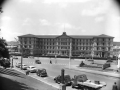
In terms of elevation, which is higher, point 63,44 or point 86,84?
point 63,44

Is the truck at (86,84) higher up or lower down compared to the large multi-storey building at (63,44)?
lower down

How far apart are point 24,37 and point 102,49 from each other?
45.6m

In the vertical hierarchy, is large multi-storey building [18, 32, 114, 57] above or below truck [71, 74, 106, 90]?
above

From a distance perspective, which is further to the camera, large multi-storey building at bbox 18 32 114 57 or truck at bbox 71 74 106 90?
large multi-storey building at bbox 18 32 114 57

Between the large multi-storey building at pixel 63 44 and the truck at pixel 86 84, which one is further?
the large multi-storey building at pixel 63 44

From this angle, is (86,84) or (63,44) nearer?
(86,84)

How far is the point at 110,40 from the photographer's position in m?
69.5

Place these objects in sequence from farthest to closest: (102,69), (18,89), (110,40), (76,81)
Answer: (110,40) → (102,69) → (76,81) → (18,89)

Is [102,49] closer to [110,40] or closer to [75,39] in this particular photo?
[110,40]

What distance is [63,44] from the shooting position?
254ft

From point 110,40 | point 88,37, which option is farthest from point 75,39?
point 110,40

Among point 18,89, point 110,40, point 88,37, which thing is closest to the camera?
point 18,89

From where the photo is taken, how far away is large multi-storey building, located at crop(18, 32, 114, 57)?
73.4m

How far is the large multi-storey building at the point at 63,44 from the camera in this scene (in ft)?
241
